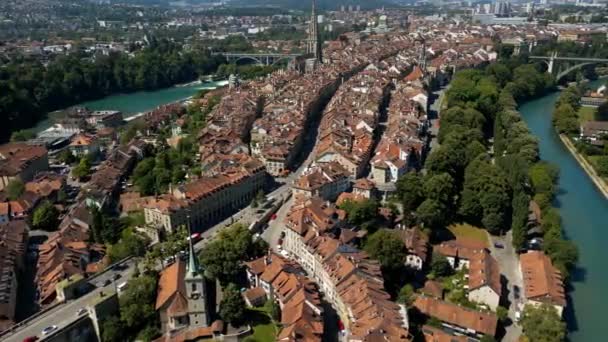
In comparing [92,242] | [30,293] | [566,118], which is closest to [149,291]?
[30,293]

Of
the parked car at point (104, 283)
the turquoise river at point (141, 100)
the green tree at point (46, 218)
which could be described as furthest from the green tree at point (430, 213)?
the turquoise river at point (141, 100)

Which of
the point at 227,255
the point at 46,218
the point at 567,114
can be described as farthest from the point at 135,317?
the point at 567,114

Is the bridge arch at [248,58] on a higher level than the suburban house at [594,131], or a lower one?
higher

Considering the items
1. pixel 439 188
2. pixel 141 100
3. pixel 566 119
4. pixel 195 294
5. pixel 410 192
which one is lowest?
pixel 141 100

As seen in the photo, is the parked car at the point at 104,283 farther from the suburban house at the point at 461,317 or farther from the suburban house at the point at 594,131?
the suburban house at the point at 594,131

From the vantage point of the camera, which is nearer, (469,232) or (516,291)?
(516,291)

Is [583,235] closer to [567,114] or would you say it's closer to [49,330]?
[567,114]

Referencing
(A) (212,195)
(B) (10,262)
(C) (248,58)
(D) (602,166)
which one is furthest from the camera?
(C) (248,58)
